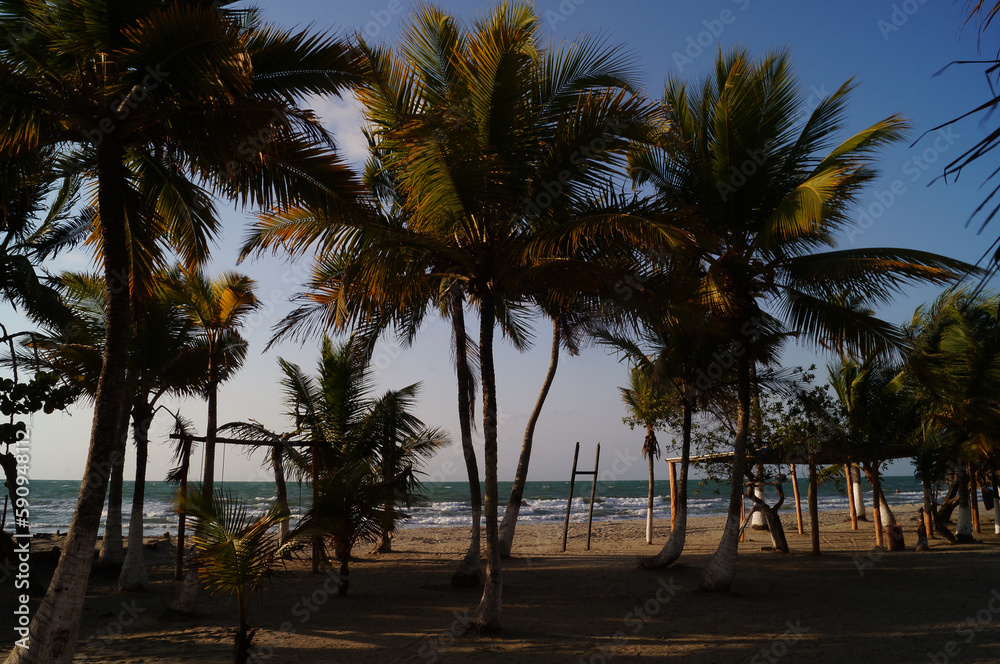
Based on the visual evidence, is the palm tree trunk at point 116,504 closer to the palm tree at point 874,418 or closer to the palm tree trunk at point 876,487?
the palm tree at point 874,418

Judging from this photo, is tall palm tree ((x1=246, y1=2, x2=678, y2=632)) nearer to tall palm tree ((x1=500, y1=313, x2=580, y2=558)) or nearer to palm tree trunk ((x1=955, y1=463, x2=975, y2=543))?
tall palm tree ((x1=500, y1=313, x2=580, y2=558))

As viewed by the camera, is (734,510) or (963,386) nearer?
(734,510)

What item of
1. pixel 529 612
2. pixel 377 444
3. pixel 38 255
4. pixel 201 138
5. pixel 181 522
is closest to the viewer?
pixel 201 138

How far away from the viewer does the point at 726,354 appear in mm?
12430

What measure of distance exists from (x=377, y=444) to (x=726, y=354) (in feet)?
26.9

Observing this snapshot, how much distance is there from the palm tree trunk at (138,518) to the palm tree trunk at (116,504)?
0.22 metres

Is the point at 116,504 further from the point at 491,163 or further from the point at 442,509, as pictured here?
the point at 442,509

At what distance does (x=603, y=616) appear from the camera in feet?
30.7

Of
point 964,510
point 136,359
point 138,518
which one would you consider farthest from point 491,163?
point 964,510

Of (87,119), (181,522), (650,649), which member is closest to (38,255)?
(181,522)

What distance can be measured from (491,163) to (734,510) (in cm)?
654

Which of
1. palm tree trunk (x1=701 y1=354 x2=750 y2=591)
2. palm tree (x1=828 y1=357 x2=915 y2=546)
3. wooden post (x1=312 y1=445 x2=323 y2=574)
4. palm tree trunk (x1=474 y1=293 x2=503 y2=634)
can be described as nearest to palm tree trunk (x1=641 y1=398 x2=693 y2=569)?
palm tree trunk (x1=701 y1=354 x2=750 y2=591)

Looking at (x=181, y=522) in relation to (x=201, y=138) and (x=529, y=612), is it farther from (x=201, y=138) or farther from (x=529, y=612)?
(x=201, y=138)

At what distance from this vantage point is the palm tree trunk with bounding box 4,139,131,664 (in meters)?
5.64
